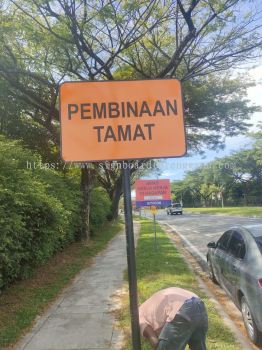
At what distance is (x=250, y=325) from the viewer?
17.5ft

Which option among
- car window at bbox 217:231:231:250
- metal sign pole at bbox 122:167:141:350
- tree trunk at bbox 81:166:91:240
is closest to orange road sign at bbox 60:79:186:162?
metal sign pole at bbox 122:167:141:350

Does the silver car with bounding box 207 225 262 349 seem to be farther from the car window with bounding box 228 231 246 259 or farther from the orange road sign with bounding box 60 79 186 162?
the orange road sign with bounding box 60 79 186 162

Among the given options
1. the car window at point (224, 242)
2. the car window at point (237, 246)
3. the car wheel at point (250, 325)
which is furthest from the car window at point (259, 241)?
the car window at point (224, 242)

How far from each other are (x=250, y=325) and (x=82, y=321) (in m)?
2.53

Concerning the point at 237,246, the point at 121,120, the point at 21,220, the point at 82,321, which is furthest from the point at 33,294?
the point at 121,120

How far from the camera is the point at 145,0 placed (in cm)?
1241

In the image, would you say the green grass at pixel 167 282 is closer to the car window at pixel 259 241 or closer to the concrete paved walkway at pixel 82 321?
the concrete paved walkway at pixel 82 321

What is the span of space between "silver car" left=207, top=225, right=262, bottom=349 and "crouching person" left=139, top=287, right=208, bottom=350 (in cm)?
197

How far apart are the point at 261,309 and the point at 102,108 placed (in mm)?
3518

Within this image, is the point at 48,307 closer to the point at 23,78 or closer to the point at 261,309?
the point at 261,309

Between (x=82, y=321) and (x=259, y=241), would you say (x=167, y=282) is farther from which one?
(x=259, y=241)

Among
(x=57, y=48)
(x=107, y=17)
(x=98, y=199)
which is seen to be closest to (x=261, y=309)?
(x=107, y=17)

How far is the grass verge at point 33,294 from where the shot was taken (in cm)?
570

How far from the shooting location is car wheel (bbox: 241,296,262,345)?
514 cm
